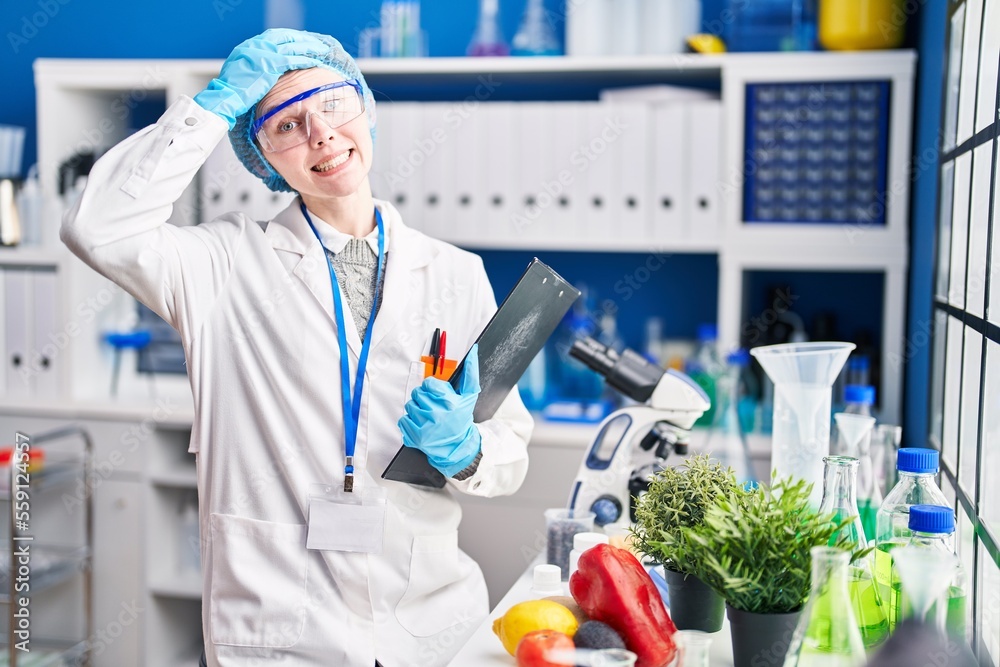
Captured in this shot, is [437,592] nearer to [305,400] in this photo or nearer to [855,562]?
[305,400]

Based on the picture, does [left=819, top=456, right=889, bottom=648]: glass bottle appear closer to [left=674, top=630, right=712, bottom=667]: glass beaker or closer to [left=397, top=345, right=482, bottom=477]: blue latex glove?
[left=674, top=630, right=712, bottom=667]: glass beaker

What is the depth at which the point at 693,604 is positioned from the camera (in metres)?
1.10

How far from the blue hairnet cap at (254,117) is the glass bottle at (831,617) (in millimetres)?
1052

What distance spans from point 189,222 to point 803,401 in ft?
7.27

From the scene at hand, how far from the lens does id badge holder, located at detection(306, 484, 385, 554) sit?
142 cm

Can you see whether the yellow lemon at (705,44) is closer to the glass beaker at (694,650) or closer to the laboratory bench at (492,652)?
the laboratory bench at (492,652)

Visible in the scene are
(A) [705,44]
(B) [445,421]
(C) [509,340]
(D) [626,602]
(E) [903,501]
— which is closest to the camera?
(D) [626,602]

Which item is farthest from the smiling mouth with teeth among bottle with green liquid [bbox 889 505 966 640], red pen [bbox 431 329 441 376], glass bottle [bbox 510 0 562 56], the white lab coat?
glass bottle [bbox 510 0 562 56]

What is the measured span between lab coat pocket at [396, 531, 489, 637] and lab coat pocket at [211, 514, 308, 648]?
17 cm

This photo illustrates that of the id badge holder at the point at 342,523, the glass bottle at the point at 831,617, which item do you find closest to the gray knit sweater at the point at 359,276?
the id badge holder at the point at 342,523

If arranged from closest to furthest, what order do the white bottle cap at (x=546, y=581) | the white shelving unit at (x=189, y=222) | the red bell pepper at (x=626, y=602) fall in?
the red bell pepper at (x=626, y=602)
the white bottle cap at (x=546, y=581)
the white shelving unit at (x=189, y=222)

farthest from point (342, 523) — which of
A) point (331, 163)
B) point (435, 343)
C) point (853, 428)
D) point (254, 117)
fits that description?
point (853, 428)

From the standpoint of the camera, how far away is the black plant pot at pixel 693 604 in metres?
1.09

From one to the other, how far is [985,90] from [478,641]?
3.53ft
